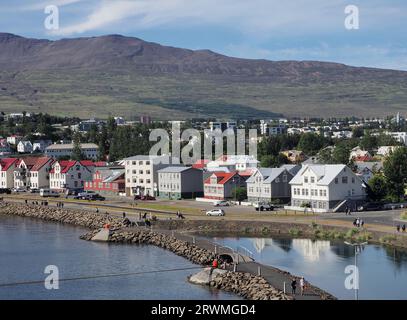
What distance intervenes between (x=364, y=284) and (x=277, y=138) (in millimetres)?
65325

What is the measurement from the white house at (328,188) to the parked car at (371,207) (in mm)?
432

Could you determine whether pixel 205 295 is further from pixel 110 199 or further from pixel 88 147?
pixel 88 147

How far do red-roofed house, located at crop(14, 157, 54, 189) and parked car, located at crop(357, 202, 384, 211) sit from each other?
31.9 meters

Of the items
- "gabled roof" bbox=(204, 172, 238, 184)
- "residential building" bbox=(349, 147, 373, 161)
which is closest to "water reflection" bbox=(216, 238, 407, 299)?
"gabled roof" bbox=(204, 172, 238, 184)

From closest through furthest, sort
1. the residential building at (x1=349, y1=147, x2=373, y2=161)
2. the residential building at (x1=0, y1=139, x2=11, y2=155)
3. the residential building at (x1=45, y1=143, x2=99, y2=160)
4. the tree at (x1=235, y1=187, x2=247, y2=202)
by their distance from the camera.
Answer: the tree at (x1=235, y1=187, x2=247, y2=202) → the residential building at (x1=349, y1=147, x2=373, y2=161) → the residential building at (x1=45, y1=143, x2=99, y2=160) → the residential building at (x1=0, y1=139, x2=11, y2=155)

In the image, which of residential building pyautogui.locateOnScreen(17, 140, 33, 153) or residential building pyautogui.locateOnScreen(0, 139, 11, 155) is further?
residential building pyautogui.locateOnScreen(17, 140, 33, 153)

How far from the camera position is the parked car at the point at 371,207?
4291 cm

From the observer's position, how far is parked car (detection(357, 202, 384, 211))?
141 ft

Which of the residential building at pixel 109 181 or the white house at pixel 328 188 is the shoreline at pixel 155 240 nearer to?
the residential building at pixel 109 181

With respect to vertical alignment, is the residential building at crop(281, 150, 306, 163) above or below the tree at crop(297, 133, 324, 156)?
below

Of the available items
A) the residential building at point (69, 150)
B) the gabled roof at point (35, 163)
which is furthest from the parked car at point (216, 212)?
the residential building at point (69, 150)

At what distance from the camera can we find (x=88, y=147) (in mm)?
90500

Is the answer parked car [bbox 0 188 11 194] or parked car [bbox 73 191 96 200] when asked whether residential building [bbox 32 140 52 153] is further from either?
parked car [bbox 73 191 96 200]
